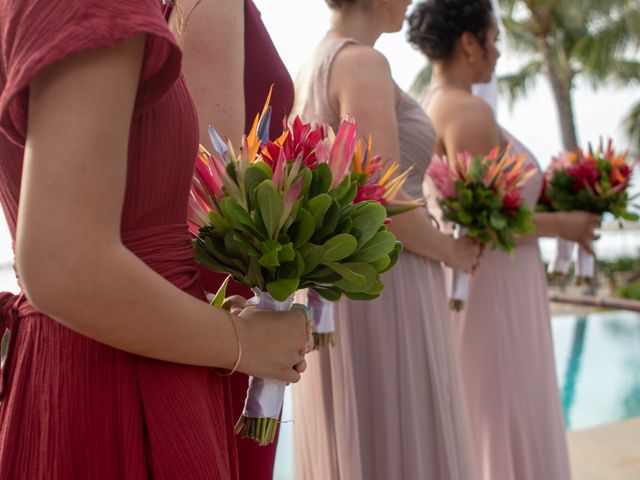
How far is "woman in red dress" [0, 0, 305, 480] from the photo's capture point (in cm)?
82

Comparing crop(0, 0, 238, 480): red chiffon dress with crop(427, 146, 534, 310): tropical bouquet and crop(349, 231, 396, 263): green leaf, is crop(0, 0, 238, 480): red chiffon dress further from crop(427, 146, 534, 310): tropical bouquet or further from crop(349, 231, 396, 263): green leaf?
crop(427, 146, 534, 310): tropical bouquet

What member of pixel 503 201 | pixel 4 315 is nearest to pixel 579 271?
pixel 503 201

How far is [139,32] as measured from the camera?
85cm

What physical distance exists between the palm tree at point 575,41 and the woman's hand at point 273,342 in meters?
18.7

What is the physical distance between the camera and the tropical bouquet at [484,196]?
265cm

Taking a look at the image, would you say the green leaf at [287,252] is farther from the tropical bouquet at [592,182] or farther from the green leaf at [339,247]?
the tropical bouquet at [592,182]

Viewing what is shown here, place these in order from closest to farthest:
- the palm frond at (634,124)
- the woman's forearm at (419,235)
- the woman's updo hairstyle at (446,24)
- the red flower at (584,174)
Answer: the woman's forearm at (419,235) < the woman's updo hairstyle at (446,24) < the red flower at (584,174) < the palm frond at (634,124)

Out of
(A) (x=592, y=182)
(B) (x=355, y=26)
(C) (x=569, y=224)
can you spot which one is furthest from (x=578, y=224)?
(B) (x=355, y=26)

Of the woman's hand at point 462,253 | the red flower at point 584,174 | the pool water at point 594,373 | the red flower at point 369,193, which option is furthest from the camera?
the pool water at point 594,373

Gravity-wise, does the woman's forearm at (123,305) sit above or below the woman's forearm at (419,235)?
below

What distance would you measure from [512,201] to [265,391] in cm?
178

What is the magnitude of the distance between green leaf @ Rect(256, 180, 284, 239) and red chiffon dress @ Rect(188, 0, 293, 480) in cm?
43

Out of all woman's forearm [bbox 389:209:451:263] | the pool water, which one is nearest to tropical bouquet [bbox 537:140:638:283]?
woman's forearm [bbox 389:209:451:263]

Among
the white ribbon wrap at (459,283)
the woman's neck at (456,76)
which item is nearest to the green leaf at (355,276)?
the white ribbon wrap at (459,283)
